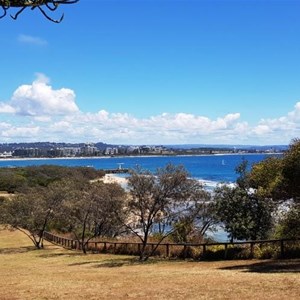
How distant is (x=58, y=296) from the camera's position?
45.7 ft

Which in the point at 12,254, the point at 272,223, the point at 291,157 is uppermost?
the point at 291,157

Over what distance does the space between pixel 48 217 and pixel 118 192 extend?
10931 millimetres

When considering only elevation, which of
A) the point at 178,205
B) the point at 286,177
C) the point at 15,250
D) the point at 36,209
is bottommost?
the point at 15,250

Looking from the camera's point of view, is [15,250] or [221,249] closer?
[221,249]

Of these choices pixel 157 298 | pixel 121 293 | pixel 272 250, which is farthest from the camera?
pixel 272 250

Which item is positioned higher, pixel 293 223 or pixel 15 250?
pixel 293 223

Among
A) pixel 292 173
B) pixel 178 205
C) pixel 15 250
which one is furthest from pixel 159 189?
pixel 15 250

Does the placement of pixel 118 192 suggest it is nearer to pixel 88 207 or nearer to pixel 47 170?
pixel 88 207

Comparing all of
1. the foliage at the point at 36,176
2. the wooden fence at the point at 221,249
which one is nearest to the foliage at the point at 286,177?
the wooden fence at the point at 221,249

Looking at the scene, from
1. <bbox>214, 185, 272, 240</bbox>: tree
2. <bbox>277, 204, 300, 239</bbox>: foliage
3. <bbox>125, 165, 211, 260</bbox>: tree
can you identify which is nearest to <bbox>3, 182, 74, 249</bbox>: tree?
<bbox>214, 185, 272, 240</bbox>: tree

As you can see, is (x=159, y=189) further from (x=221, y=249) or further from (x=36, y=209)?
(x=36, y=209)

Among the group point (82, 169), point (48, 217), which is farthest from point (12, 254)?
point (82, 169)

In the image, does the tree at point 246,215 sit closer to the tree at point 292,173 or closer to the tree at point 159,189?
the tree at point 159,189

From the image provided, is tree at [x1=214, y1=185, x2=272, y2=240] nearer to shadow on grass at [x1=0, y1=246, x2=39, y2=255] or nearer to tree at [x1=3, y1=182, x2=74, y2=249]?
tree at [x1=3, y1=182, x2=74, y2=249]
